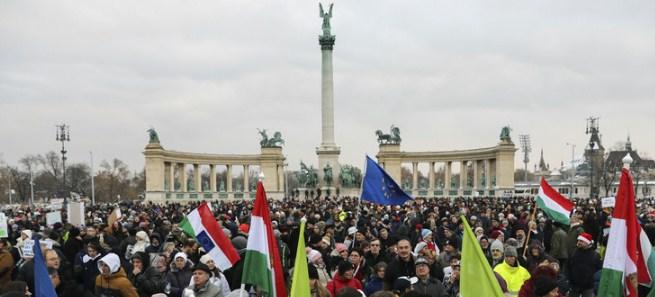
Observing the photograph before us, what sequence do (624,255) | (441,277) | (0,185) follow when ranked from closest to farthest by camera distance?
(624,255), (441,277), (0,185)

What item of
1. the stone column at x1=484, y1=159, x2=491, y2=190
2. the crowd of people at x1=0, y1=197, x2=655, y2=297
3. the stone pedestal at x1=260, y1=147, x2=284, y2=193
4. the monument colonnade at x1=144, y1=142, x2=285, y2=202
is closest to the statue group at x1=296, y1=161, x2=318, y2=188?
the monument colonnade at x1=144, y1=142, x2=285, y2=202

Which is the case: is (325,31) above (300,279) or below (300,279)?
above

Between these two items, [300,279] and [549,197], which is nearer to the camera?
[300,279]

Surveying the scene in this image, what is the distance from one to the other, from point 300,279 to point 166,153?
71.8 meters

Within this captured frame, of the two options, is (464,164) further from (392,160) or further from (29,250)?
(29,250)

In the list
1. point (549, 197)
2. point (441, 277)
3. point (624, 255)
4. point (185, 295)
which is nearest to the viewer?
point (624, 255)

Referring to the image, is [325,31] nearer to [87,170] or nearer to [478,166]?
[478,166]

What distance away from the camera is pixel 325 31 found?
75.2m

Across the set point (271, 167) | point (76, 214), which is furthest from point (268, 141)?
point (76, 214)

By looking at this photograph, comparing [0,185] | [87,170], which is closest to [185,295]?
[0,185]

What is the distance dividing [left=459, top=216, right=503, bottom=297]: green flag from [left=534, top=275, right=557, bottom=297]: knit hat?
0.59m

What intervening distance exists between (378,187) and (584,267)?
13.6 feet

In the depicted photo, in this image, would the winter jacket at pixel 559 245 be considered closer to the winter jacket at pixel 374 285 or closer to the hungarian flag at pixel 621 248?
the winter jacket at pixel 374 285

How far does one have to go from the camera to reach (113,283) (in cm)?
835
